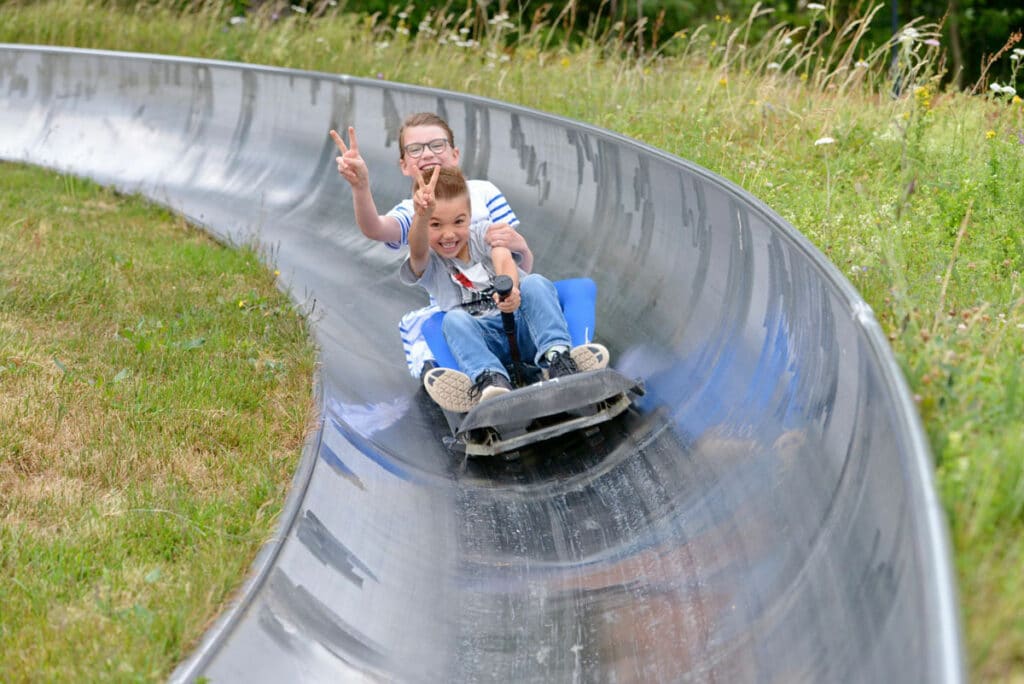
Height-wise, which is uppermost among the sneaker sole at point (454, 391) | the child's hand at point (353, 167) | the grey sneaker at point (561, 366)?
the child's hand at point (353, 167)

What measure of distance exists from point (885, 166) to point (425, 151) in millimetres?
2590

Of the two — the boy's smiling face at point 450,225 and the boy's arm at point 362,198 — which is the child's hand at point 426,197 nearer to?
the boy's smiling face at point 450,225

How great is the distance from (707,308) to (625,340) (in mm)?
642

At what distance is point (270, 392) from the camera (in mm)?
4996

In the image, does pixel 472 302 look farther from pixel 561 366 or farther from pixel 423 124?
pixel 423 124

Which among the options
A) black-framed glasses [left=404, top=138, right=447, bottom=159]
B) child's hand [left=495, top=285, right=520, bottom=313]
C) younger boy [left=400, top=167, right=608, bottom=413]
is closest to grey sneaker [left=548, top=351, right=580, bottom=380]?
younger boy [left=400, top=167, right=608, bottom=413]

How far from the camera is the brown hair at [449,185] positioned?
4777 mm

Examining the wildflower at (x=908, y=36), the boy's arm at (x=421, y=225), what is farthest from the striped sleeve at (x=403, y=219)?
the wildflower at (x=908, y=36)

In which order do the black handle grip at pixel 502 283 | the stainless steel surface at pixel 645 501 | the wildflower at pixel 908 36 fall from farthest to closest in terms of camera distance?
the wildflower at pixel 908 36 < the black handle grip at pixel 502 283 < the stainless steel surface at pixel 645 501

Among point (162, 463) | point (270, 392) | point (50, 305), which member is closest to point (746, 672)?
point (162, 463)

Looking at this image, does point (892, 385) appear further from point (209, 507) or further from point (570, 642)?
point (209, 507)

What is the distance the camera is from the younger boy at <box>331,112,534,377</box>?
4.96m

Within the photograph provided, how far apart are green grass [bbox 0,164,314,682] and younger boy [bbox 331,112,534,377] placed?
492 millimetres

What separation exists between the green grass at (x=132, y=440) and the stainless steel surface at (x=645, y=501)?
173mm
